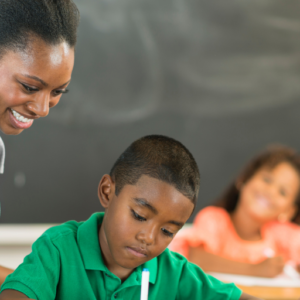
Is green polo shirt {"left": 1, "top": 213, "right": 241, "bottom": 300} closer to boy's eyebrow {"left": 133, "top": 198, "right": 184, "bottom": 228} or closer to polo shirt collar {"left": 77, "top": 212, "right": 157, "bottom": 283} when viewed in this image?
polo shirt collar {"left": 77, "top": 212, "right": 157, "bottom": 283}

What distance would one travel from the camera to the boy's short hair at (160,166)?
0.80m

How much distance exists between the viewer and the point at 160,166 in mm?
803

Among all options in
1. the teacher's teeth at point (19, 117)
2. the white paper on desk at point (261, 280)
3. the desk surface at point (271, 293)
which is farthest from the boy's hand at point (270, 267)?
the teacher's teeth at point (19, 117)

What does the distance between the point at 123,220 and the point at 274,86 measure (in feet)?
5.52

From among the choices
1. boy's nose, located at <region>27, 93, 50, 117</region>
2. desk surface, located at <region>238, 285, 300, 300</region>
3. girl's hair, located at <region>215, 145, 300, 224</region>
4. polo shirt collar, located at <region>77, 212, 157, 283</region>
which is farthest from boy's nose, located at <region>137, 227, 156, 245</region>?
girl's hair, located at <region>215, 145, 300, 224</region>

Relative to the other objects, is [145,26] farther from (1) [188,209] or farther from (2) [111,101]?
(1) [188,209]

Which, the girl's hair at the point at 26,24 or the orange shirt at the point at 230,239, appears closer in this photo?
the girl's hair at the point at 26,24

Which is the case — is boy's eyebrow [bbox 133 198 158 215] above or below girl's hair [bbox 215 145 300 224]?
above

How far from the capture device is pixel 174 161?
2.67ft

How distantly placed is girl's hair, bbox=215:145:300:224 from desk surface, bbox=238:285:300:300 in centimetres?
65

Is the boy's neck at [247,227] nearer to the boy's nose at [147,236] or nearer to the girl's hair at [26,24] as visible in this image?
the boy's nose at [147,236]

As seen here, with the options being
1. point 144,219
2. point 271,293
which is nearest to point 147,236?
point 144,219

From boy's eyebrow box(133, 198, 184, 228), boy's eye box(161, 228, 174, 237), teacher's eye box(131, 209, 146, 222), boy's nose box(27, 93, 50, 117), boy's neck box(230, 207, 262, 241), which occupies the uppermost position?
boy's nose box(27, 93, 50, 117)

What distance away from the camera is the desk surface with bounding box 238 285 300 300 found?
146cm
